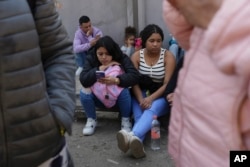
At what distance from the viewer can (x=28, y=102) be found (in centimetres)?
174

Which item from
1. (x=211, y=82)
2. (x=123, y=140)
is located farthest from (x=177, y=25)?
(x=123, y=140)

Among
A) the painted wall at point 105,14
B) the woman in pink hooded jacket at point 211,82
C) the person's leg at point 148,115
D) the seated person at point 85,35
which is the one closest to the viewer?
the woman in pink hooded jacket at point 211,82

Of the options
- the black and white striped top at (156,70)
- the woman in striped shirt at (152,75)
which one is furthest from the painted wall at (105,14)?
the black and white striped top at (156,70)

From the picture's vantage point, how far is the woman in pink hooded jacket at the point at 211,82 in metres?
0.95

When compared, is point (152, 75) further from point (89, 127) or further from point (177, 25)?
point (177, 25)

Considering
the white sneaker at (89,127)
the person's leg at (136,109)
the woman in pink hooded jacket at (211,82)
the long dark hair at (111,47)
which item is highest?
the woman in pink hooded jacket at (211,82)

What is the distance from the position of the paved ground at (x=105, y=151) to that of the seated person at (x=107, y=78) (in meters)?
0.13

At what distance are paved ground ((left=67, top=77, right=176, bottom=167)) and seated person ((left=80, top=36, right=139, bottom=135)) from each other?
13cm

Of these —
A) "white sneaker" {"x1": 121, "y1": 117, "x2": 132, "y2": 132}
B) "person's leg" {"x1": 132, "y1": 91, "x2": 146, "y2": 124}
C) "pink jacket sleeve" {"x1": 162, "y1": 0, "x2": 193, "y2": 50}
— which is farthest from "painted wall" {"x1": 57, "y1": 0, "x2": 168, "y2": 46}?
"pink jacket sleeve" {"x1": 162, "y1": 0, "x2": 193, "y2": 50}

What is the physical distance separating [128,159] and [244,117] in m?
2.90

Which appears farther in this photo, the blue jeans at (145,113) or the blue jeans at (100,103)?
the blue jeans at (100,103)

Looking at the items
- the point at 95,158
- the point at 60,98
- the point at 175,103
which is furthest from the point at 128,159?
the point at 175,103

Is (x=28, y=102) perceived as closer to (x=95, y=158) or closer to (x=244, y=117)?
(x=244, y=117)

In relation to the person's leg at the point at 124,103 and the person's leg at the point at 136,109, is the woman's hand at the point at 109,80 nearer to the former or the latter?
the person's leg at the point at 124,103
